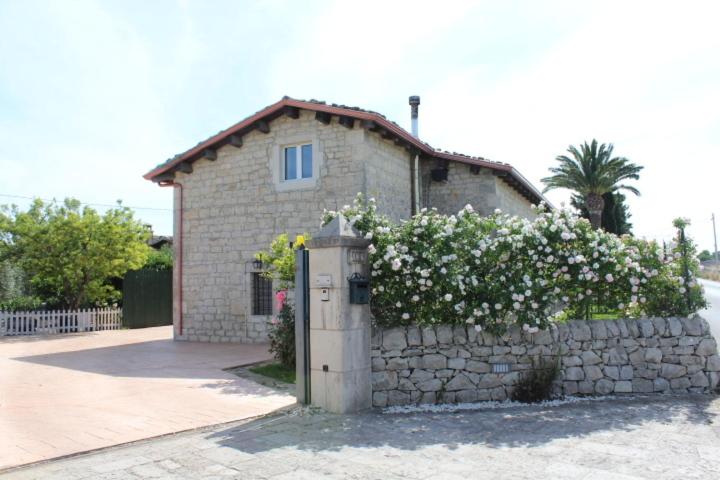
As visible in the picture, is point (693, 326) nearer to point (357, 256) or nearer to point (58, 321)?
point (357, 256)

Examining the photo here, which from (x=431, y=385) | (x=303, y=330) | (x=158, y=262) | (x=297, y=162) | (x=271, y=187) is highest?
(x=297, y=162)

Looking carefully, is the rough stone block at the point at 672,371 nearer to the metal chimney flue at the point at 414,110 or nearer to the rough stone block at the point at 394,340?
the rough stone block at the point at 394,340

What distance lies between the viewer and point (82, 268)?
18.1 m


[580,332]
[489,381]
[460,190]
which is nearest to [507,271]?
[580,332]

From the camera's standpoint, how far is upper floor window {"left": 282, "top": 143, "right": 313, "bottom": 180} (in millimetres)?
13695

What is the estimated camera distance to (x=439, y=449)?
514cm

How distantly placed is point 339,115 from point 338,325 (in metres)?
7.26

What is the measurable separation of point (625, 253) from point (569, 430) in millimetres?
2958

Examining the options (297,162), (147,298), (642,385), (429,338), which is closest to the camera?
(429,338)

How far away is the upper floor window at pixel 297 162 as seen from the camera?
13695 millimetres

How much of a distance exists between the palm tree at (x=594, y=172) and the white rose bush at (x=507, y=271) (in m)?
17.5

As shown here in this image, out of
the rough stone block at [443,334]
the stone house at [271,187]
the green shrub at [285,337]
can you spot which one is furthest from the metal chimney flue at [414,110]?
the rough stone block at [443,334]

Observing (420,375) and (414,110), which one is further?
(414,110)

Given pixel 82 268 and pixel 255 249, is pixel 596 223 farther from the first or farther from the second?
pixel 82 268
